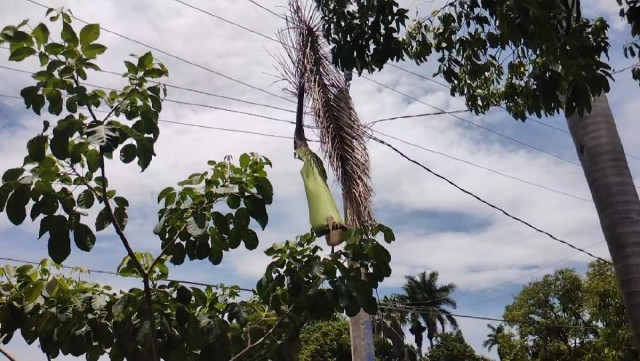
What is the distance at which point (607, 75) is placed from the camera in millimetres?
2164

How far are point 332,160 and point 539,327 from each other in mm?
21801

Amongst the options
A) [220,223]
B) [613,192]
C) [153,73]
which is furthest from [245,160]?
[613,192]

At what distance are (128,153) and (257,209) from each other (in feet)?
2.02

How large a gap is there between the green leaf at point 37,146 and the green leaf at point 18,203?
0.11 metres

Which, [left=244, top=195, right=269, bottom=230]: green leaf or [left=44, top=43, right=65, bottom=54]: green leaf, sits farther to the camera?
[left=244, top=195, right=269, bottom=230]: green leaf

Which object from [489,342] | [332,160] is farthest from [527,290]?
[332,160]

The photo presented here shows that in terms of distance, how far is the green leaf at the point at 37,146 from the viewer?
192 cm

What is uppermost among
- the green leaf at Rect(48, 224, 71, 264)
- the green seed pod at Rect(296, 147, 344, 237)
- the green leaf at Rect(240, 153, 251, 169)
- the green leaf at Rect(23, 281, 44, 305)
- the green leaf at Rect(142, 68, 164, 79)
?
the green seed pod at Rect(296, 147, 344, 237)

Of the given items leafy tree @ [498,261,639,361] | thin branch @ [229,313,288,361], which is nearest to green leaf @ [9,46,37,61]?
thin branch @ [229,313,288,361]

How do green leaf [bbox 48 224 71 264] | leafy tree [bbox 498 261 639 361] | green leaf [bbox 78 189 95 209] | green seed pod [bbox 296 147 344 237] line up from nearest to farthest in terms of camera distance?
green leaf [bbox 48 224 71 264], green leaf [bbox 78 189 95 209], green seed pod [bbox 296 147 344 237], leafy tree [bbox 498 261 639 361]

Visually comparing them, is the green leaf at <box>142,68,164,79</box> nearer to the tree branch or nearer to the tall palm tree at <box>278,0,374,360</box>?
the tree branch

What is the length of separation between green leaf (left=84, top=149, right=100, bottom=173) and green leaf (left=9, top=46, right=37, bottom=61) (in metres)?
0.34

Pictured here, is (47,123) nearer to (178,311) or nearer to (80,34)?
(80,34)

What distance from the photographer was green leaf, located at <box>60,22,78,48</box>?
194 cm
